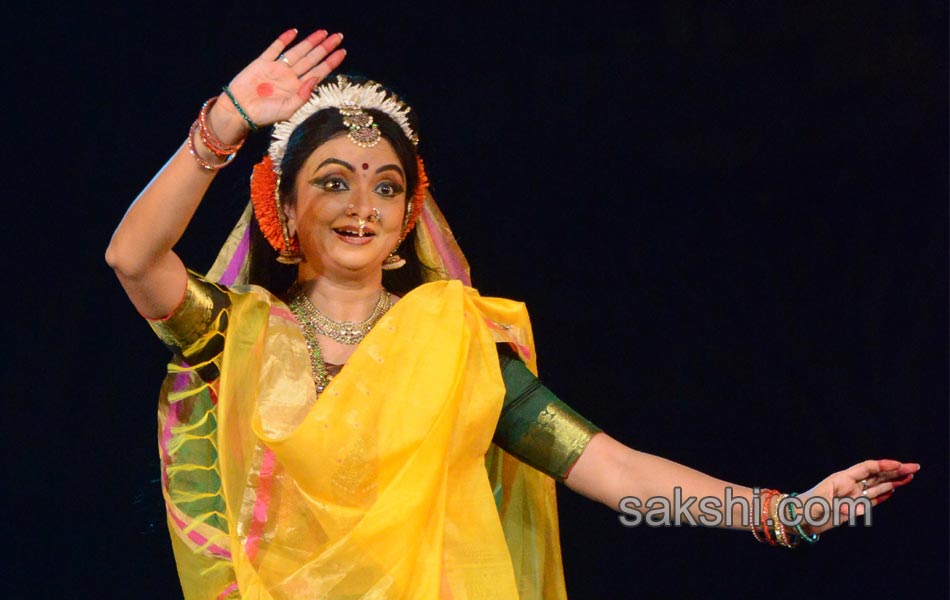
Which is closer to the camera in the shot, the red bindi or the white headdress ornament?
the red bindi

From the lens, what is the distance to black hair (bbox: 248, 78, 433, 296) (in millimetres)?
2133

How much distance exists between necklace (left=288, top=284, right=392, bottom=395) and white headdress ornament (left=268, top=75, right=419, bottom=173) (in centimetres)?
22

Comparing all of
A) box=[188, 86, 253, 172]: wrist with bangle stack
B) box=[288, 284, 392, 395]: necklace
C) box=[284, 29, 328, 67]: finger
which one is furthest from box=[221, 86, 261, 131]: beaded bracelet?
box=[288, 284, 392, 395]: necklace

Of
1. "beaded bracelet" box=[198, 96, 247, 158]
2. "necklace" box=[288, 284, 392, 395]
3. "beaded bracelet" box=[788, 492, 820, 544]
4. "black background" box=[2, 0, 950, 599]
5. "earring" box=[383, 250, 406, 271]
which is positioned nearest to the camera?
"beaded bracelet" box=[198, 96, 247, 158]

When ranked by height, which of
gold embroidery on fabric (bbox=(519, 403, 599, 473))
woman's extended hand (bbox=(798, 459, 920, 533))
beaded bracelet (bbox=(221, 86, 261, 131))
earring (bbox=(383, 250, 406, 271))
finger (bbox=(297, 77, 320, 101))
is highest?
finger (bbox=(297, 77, 320, 101))

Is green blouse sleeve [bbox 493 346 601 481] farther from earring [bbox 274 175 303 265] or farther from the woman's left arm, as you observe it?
earring [bbox 274 175 303 265]

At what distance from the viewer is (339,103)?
84.4 inches

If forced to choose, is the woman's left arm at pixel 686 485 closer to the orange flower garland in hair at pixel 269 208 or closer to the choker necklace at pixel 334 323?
the choker necklace at pixel 334 323

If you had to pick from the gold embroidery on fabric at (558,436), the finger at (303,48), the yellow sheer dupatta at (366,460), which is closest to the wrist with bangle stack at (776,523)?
the gold embroidery on fabric at (558,436)

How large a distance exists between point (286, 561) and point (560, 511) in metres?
0.86

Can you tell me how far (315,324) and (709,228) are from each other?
35.1 inches

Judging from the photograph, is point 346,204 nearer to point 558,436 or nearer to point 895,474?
point 558,436

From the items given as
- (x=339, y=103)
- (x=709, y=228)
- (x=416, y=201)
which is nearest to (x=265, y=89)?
(x=339, y=103)

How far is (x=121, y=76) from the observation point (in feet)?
8.07
